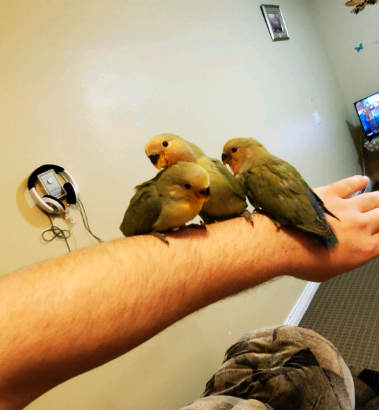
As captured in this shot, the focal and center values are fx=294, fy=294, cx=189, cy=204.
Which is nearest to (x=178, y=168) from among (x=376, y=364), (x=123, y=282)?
(x=123, y=282)

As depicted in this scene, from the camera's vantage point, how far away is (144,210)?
2.28 ft

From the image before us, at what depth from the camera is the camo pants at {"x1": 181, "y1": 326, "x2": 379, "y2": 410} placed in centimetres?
100

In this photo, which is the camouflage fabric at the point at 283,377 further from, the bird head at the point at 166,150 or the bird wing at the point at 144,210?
the bird head at the point at 166,150

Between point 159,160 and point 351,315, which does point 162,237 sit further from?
point 351,315

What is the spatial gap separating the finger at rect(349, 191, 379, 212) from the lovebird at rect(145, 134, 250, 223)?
1.23ft

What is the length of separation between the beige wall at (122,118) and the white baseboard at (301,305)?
67mm

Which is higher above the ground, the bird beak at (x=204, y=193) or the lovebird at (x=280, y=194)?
the bird beak at (x=204, y=193)

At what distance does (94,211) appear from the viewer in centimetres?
129

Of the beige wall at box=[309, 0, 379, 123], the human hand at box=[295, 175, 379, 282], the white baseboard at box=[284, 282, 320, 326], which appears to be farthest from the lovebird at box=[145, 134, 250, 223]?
the beige wall at box=[309, 0, 379, 123]

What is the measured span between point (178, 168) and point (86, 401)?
1050 millimetres

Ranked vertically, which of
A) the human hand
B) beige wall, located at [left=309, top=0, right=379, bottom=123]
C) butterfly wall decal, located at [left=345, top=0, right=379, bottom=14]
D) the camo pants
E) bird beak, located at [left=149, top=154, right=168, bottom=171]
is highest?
butterfly wall decal, located at [left=345, top=0, right=379, bottom=14]

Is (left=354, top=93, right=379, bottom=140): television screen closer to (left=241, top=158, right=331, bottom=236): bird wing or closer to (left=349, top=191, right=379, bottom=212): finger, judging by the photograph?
(left=349, top=191, right=379, bottom=212): finger

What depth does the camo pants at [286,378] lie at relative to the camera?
39.3 inches

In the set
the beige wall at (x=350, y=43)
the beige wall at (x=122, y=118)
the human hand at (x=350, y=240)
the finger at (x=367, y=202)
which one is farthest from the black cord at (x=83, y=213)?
the beige wall at (x=350, y=43)
